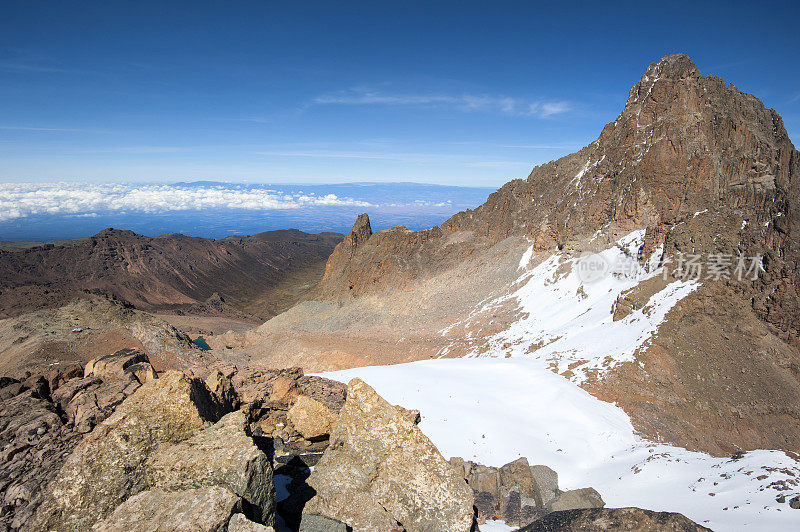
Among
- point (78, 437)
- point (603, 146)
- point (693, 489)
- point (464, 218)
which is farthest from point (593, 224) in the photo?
point (78, 437)

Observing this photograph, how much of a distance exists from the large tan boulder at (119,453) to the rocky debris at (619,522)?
4937mm

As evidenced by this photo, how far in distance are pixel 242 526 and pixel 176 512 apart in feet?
2.35

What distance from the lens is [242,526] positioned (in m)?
3.72

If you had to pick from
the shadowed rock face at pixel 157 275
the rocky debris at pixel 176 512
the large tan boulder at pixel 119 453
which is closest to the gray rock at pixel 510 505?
the rocky debris at pixel 176 512

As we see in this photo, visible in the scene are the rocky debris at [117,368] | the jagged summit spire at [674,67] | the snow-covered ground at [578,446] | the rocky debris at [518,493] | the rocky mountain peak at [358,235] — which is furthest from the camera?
the rocky mountain peak at [358,235]

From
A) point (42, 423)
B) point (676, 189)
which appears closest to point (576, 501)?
point (42, 423)

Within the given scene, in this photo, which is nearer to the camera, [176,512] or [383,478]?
[176,512]

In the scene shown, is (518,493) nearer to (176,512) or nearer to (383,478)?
(383,478)

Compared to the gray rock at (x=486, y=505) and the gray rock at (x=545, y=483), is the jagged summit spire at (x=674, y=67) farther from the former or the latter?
the gray rock at (x=486, y=505)

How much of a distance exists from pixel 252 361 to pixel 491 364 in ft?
82.4

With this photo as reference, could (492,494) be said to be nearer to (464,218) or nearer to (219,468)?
(219,468)

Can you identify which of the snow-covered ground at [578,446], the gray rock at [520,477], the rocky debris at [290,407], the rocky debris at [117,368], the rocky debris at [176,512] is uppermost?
the rocky debris at [176,512]

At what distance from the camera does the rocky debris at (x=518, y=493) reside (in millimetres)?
7672

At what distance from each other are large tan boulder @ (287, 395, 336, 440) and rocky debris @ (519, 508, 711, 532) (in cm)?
377
